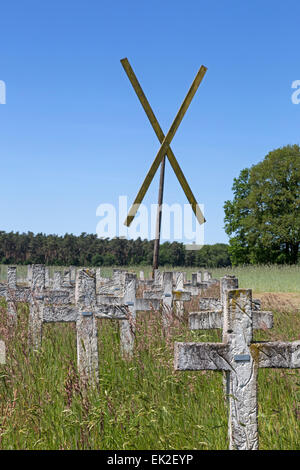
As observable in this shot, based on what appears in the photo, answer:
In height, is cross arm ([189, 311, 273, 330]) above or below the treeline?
below

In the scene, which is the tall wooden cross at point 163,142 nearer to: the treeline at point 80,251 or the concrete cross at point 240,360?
the concrete cross at point 240,360

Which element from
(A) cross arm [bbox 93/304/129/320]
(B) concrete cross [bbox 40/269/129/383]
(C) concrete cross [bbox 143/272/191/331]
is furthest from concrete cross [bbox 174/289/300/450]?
(C) concrete cross [bbox 143/272/191/331]

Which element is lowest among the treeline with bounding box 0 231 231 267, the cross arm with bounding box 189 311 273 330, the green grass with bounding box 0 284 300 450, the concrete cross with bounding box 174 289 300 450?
the green grass with bounding box 0 284 300 450

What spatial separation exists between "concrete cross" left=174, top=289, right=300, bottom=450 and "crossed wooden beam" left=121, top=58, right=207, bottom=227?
14876 mm

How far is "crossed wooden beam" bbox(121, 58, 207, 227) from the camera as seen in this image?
18.1 metres

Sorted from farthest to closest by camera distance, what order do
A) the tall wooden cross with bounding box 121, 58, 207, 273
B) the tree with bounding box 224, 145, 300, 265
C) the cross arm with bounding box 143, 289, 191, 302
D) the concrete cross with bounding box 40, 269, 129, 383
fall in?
1. the tree with bounding box 224, 145, 300, 265
2. the tall wooden cross with bounding box 121, 58, 207, 273
3. the cross arm with bounding box 143, 289, 191, 302
4. the concrete cross with bounding box 40, 269, 129, 383

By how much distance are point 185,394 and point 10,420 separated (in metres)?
1.28

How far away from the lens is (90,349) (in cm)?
477

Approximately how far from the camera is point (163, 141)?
60.0 feet

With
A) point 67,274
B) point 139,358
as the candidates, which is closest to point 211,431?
point 139,358

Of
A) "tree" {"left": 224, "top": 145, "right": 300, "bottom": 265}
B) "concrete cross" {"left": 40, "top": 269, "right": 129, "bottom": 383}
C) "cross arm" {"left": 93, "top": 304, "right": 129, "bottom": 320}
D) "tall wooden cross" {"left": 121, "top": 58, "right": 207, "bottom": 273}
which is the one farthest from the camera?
"tree" {"left": 224, "top": 145, "right": 300, "bottom": 265}

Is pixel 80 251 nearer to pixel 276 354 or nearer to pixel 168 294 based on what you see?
pixel 168 294

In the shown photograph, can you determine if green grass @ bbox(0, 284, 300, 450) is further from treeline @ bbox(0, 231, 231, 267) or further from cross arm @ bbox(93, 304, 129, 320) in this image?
treeline @ bbox(0, 231, 231, 267)

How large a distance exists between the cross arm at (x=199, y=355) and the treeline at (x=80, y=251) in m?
48.0
